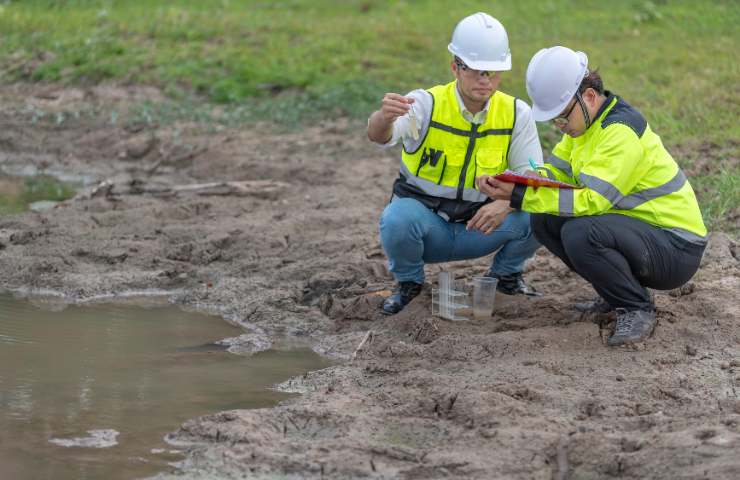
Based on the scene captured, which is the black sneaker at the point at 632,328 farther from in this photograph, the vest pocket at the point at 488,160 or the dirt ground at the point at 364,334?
the vest pocket at the point at 488,160

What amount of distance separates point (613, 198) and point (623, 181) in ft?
0.28

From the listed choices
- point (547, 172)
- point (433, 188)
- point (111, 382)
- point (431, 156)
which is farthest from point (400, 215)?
point (111, 382)

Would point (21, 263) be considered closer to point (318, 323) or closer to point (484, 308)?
point (318, 323)

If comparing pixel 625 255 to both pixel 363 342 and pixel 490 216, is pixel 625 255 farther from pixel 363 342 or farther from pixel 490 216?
pixel 363 342

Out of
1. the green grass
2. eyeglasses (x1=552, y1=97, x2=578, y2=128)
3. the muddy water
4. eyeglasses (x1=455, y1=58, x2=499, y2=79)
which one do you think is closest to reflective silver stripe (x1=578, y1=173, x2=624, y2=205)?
eyeglasses (x1=552, y1=97, x2=578, y2=128)

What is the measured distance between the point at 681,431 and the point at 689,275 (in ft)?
4.16

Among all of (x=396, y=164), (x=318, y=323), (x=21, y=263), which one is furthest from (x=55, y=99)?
(x=318, y=323)

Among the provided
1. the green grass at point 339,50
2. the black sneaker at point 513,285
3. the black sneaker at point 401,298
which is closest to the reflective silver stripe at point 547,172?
the black sneaker at point 513,285

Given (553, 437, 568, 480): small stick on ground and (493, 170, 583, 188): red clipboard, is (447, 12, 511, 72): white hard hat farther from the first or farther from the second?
(553, 437, 568, 480): small stick on ground

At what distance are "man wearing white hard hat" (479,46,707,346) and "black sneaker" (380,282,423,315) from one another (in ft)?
3.26

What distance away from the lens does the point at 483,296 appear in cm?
578

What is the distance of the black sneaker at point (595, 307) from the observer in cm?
562

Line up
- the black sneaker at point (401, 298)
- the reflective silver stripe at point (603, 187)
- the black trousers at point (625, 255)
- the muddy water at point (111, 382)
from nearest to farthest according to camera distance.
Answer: the muddy water at point (111, 382)
the reflective silver stripe at point (603, 187)
the black trousers at point (625, 255)
the black sneaker at point (401, 298)

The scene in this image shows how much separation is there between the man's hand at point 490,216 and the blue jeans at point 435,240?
0.33 meters
